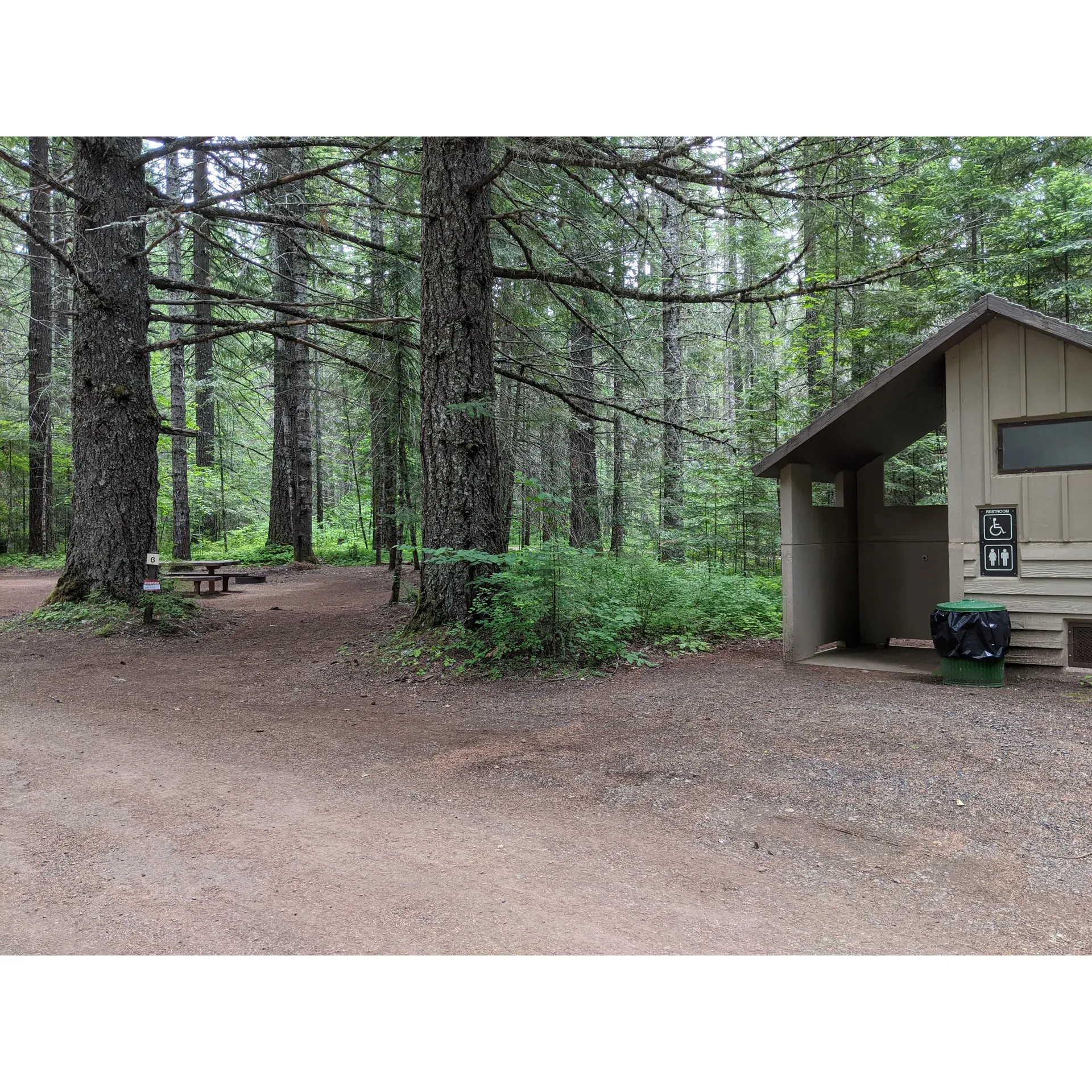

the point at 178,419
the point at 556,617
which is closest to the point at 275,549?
the point at 178,419

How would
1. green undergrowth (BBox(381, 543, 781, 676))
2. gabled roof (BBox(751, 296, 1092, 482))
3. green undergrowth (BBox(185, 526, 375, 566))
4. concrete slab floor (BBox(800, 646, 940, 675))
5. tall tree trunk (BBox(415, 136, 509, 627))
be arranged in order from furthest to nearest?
green undergrowth (BBox(185, 526, 375, 566)) < concrete slab floor (BBox(800, 646, 940, 675)) < tall tree trunk (BBox(415, 136, 509, 627)) < green undergrowth (BBox(381, 543, 781, 676)) < gabled roof (BBox(751, 296, 1092, 482))

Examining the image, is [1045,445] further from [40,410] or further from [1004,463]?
[40,410]

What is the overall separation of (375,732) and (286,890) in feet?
9.37

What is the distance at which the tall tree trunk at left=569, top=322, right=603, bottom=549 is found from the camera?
37.4 ft

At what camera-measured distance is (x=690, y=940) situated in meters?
3.06

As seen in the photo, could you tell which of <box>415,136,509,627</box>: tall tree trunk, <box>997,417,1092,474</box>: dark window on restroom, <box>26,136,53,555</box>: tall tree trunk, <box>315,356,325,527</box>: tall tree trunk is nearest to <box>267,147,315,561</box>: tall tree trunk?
<box>315,356,325,527</box>: tall tree trunk

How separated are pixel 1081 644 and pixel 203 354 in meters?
23.0

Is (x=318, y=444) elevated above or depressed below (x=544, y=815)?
above

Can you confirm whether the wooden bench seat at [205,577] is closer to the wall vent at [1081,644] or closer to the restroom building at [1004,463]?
the restroom building at [1004,463]

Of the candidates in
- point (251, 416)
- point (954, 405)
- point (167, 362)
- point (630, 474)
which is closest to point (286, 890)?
point (954, 405)

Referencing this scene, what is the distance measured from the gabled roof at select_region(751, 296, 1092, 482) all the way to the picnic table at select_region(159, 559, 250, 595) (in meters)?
10.5

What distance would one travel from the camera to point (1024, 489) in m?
7.83

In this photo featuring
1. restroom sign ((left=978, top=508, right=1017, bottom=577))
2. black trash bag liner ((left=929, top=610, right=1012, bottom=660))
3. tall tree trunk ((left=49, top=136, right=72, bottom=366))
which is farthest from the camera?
tall tree trunk ((left=49, top=136, right=72, bottom=366))

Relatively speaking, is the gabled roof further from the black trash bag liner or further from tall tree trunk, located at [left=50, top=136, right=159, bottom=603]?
tall tree trunk, located at [left=50, top=136, right=159, bottom=603]
